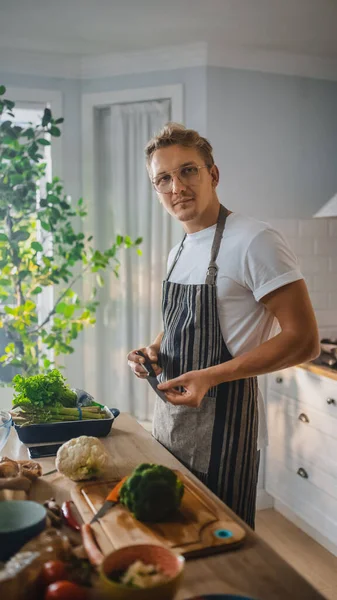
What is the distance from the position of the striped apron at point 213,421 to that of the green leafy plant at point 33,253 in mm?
1356

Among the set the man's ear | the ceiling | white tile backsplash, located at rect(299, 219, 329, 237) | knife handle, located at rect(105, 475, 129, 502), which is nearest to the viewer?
knife handle, located at rect(105, 475, 129, 502)

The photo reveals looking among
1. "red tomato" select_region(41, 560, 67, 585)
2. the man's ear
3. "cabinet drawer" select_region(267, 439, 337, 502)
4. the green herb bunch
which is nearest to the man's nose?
the man's ear

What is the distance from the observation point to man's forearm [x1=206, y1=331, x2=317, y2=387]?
59.1 inches

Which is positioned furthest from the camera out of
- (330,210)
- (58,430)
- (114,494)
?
(330,210)

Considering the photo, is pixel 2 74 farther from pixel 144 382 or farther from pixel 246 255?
pixel 246 255

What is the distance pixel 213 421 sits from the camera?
164 cm

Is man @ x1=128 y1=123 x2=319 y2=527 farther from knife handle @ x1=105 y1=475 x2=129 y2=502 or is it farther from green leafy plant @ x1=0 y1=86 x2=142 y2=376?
green leafy plant @ x1=0 y1=86 x2=142 y2=376

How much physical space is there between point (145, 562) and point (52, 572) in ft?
0.45

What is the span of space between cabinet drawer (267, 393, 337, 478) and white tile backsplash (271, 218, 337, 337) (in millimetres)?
544

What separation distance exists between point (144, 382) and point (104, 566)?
8.28ft

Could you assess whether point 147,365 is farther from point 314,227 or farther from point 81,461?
point 314,227

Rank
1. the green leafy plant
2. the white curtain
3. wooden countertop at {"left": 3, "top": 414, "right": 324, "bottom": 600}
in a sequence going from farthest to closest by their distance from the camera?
the white curtain
the green leafy plant
wooden countertop at {"left": 3, "top": 414, "right": 324, "bottom": 600}

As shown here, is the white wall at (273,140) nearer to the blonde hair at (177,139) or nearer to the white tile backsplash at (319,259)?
the white tile backsplash at (319,259)

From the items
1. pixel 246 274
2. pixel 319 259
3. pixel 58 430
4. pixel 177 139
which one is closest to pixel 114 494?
pixel 58 430
